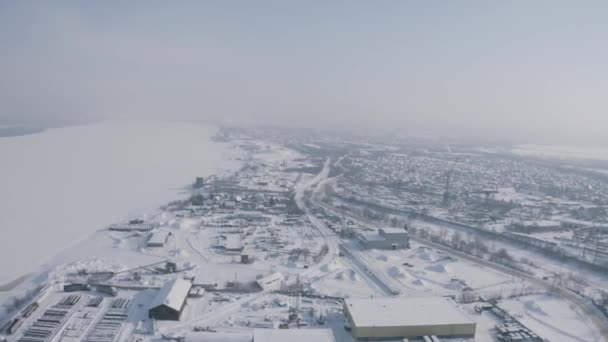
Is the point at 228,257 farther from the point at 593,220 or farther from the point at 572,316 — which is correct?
the point at 593,220

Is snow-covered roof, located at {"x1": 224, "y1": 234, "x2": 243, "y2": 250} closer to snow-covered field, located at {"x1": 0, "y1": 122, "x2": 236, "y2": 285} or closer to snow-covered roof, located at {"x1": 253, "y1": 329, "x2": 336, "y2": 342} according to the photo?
snow-covered field, located at {"x1": 0, "y1": 122, "x2": 236, "y2": 285}

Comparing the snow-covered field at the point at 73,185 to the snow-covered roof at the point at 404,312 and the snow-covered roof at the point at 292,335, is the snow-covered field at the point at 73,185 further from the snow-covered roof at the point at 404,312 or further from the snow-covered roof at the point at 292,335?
the snow-covered roof at the point at 404,312

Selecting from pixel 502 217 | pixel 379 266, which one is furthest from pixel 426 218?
pixel 379 266

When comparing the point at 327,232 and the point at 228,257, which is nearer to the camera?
the point at 228,257

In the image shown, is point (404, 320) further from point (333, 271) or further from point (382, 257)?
point (382, 257)

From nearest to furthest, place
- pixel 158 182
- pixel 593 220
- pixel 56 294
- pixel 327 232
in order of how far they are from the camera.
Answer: pixel 56 294 < pixel 327 232 < pixel 593 220 < pixel 158 182

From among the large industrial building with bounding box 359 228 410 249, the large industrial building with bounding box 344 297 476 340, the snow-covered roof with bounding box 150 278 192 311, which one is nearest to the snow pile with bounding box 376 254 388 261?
the large industrial building with bounding box 359 228 410 249

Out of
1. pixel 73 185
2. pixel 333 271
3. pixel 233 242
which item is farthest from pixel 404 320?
pixel 73 185
